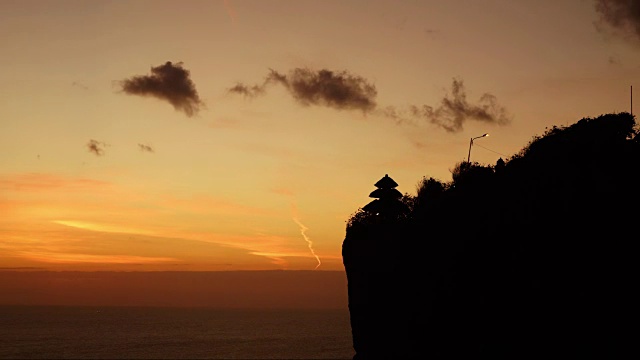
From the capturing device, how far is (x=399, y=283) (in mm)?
40938

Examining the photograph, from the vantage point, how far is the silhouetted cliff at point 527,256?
2458 centimetres

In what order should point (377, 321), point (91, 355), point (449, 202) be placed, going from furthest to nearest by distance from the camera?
point (91, 355), point (377, 321), point (449, 202)

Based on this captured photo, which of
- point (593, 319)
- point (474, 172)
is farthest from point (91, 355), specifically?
point (593, 319)

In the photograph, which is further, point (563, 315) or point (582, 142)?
point (582, 142)

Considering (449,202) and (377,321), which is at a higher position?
(449,202)

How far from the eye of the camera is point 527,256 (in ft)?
91.9

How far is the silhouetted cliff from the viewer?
24.6 meters

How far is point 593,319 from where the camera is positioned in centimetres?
2389

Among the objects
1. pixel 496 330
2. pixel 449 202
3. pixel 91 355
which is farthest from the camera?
pixel 91 355

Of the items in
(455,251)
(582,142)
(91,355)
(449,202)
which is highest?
(582,142)

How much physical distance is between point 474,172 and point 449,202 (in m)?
2.90

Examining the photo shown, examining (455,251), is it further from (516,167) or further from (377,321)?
(377,321)

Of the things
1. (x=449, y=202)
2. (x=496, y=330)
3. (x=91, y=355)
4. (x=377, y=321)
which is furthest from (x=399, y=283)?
(x=91, y=355)

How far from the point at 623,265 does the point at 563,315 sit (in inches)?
133
